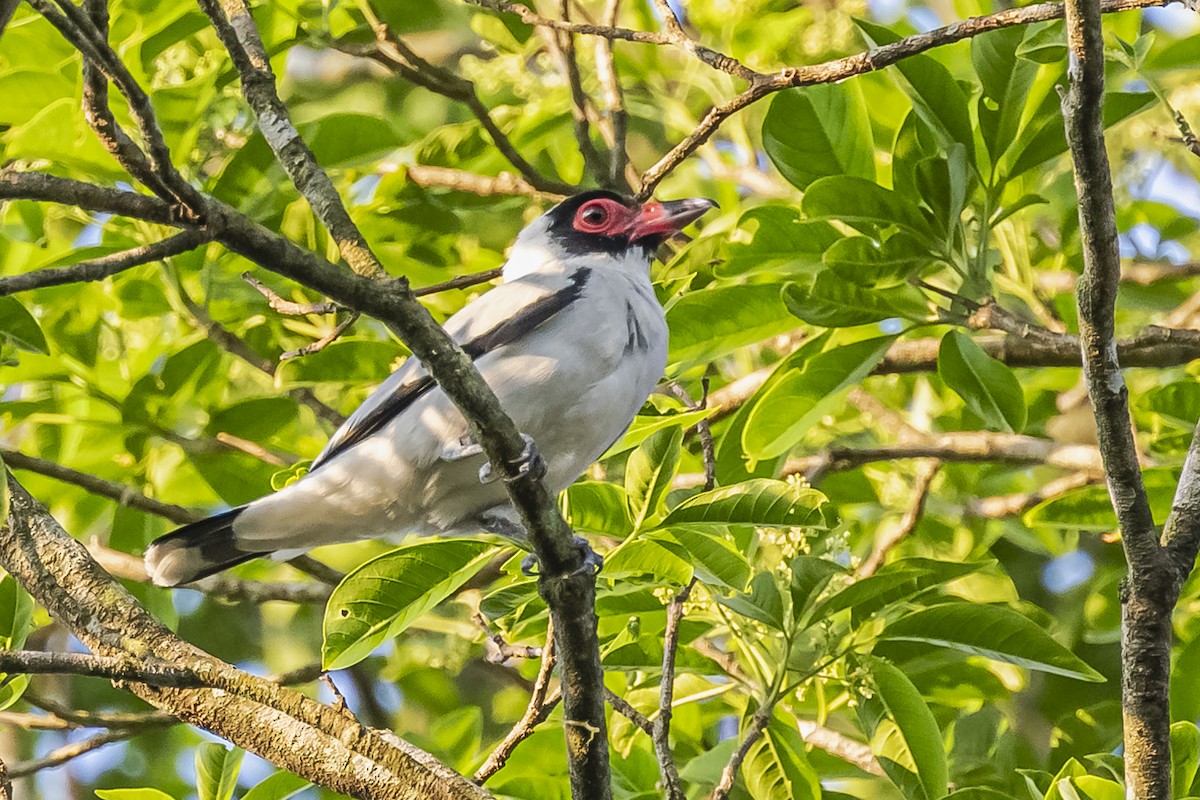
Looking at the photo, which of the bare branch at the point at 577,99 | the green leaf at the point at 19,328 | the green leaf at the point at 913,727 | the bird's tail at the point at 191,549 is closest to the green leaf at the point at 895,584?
the green leaf at the point at 913,727

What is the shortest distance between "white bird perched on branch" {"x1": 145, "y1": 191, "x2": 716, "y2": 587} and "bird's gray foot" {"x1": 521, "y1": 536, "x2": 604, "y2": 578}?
27 centimetres

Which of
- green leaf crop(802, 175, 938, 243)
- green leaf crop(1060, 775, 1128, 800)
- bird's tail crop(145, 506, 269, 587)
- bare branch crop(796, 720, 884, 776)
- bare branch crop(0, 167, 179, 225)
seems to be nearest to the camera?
bare branch crop(0, 167, 179, 225)

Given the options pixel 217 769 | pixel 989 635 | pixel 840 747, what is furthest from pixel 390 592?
pixel 840 747

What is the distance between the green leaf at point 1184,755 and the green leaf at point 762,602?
1001mm

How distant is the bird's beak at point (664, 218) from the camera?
479cm

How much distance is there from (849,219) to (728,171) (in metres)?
1.97

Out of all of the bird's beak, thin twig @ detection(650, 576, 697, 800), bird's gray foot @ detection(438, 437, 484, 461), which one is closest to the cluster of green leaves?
thin twig @ detection(650, 576, 697, 800)

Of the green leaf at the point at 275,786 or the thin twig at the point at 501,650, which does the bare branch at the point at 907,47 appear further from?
the green leaf at the point at 275,786

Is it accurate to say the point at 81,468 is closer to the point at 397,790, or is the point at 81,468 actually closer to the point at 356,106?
the point at 397,790

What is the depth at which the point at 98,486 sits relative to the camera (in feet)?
15.3

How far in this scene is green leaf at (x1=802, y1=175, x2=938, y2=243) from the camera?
3.63 metres

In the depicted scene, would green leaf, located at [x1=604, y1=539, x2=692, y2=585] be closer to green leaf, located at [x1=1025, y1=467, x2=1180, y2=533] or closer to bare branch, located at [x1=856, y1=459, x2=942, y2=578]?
green leaf, located at [x1=1025, y1=467, x2=1180, y2=533]

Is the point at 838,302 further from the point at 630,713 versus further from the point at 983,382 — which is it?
the point at 630,713

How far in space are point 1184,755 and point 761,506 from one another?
1.27 meters
